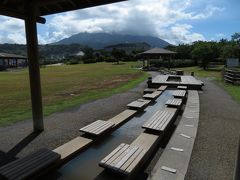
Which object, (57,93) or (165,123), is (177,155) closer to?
(165,123)

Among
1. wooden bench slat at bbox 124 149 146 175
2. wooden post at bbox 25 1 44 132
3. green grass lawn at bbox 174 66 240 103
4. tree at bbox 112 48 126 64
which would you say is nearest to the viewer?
wooden bench slat at bbox 124 149 146 175

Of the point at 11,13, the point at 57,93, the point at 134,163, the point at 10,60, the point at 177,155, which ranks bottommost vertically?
the point at 57,93

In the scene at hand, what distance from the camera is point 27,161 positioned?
411 centimetres

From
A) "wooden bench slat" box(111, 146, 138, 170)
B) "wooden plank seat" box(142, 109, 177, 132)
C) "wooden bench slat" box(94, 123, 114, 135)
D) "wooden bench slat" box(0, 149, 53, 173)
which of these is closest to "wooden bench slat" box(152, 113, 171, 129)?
"wooden plank seat" box(142, 109, 177, 132)

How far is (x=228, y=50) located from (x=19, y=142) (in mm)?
39567

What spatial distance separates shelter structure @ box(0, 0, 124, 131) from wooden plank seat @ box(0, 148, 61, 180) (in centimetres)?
244

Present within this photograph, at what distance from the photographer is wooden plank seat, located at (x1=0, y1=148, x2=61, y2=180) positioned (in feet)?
12.1

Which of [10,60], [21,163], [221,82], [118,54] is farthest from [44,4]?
[10,60]

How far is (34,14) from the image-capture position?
6281mm

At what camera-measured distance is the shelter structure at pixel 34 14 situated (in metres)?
6.03

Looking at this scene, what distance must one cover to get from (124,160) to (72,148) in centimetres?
145

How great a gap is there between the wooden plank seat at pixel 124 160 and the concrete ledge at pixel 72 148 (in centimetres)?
93

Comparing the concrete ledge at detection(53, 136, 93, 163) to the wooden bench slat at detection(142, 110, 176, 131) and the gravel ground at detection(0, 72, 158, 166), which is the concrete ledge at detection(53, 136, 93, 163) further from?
the wooden bench slat at detection(142, 110, 176, 131)

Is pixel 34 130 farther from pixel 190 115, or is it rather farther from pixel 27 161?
pixel 190 115
